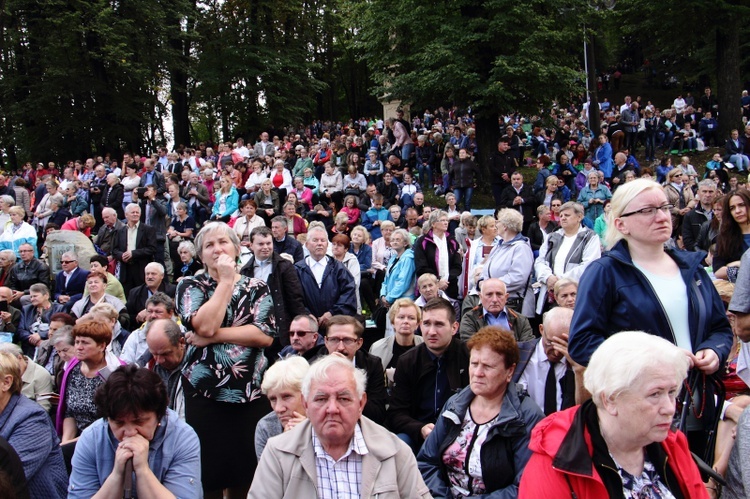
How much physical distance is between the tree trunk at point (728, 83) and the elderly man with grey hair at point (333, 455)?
66.1ft

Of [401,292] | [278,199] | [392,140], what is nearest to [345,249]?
[401,292]

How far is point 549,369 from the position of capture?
435cm

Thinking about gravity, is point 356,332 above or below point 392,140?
below

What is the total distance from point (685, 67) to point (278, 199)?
76.8ft

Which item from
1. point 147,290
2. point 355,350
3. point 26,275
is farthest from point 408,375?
point 26,275

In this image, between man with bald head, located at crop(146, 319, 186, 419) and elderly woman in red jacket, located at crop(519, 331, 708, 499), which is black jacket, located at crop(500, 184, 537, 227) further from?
elderly woman in red jacket, located at crop(519, 331, 708, 499)

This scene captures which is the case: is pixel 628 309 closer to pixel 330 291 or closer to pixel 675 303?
pixel 675 303

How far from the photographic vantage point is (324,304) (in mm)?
7191

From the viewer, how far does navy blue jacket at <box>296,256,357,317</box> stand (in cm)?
719

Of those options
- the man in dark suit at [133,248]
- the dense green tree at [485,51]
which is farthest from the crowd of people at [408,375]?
the dense green tree at [485,51]

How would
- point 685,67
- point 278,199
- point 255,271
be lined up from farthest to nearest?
point 685,67 → point 278,199 → point 255,271

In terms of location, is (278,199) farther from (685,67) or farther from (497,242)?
(685,67)

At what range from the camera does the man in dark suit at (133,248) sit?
1028cm

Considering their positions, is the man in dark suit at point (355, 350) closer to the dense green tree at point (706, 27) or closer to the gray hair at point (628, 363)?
the gray hair at point (628, 363)
